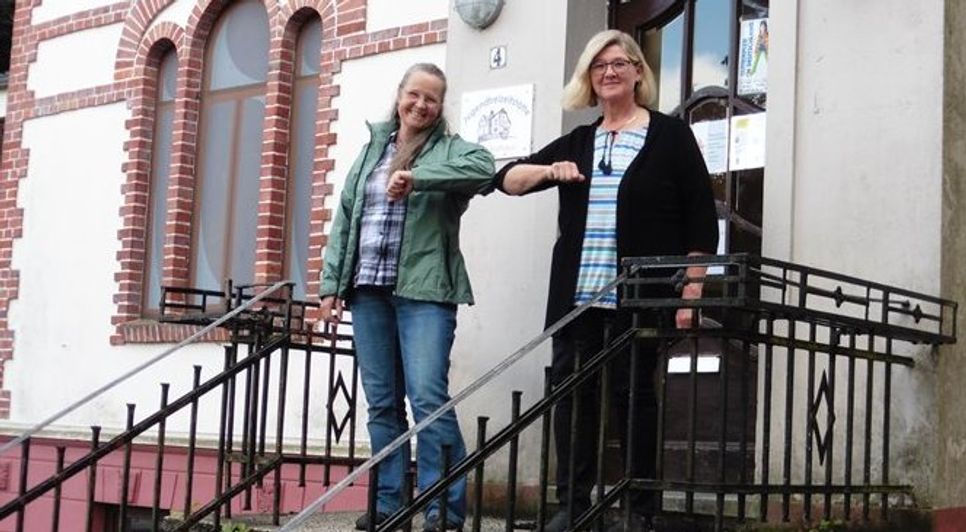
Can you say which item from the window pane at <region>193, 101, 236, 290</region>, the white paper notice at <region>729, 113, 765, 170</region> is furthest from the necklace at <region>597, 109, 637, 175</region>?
the window pane at <region>193, 101, 236, 290</region>

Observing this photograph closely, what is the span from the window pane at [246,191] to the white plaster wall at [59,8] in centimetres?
147

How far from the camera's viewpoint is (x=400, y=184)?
5340 mm

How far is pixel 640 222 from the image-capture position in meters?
5.21

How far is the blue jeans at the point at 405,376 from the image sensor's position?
542cm

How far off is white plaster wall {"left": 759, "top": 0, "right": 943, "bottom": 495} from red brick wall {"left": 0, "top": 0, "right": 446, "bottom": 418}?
8.81 ft

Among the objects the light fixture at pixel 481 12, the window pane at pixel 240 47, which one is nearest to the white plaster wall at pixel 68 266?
the window pane at pixel 240 47

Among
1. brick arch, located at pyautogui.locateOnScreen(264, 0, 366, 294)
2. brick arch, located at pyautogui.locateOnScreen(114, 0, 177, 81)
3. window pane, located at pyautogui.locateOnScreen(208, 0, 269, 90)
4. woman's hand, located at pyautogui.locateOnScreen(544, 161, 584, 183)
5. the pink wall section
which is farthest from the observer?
brick arch, located at pyautogui.locateOnScreen(114, 0, 177, 81)

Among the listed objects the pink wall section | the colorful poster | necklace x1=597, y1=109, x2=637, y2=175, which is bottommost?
the pink wall section

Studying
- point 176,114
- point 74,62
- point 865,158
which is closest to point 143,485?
point 176,114

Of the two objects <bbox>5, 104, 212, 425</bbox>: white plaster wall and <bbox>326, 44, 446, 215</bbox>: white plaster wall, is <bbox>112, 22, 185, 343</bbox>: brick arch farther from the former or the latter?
<bbox>326, 44, 446, 215</bbox>: white plaster wall

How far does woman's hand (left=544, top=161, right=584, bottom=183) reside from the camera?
5266mm

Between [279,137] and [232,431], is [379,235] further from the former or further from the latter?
[279,137]

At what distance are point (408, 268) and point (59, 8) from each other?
5.82 metres

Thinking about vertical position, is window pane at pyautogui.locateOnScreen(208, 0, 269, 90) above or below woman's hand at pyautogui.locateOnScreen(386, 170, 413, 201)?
above
